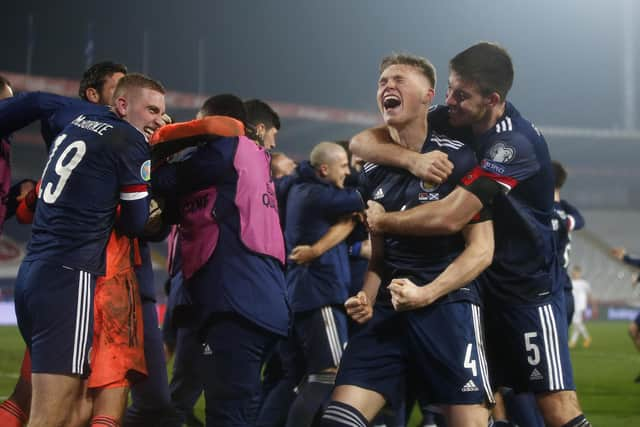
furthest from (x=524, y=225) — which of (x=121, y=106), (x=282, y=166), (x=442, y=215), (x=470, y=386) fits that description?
(x=282, y=166)

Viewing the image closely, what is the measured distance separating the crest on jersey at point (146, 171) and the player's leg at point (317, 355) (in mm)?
1908

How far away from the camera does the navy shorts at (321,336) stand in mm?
5070

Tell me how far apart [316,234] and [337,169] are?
57cm

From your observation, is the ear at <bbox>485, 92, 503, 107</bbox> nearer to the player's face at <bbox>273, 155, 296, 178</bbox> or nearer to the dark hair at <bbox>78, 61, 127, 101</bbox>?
the dark hair at <bbox>78, 61, 127, 101</bbox>

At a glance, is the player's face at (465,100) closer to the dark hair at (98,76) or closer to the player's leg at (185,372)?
the dark hair at (98,76)

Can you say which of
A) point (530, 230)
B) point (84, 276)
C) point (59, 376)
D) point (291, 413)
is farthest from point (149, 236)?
point (530, 230)

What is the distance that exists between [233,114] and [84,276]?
106 cm

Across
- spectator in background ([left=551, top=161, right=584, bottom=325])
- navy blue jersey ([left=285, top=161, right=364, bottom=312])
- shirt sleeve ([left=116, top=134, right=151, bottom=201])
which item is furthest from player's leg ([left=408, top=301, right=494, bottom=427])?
spectator in background ([left=551, top=161, right=584, bottom=325])

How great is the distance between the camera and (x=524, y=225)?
3.59 m

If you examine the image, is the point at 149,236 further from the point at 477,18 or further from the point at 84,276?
the point at 477,18

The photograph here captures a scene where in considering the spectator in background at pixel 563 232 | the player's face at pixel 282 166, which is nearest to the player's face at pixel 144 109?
the spectator in background at pixel 563 232

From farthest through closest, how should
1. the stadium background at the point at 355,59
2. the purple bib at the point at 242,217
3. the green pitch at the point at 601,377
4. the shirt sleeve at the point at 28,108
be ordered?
the stadium background at the point at 355,59
the green pitch at the point at 601,377
the shirt sleeve at the point at 28,108
the purple bib at the point at 242,217

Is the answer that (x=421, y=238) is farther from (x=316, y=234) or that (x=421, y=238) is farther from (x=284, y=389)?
(x=284, y=389)

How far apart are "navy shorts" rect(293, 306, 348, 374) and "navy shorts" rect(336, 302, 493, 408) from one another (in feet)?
5.89
